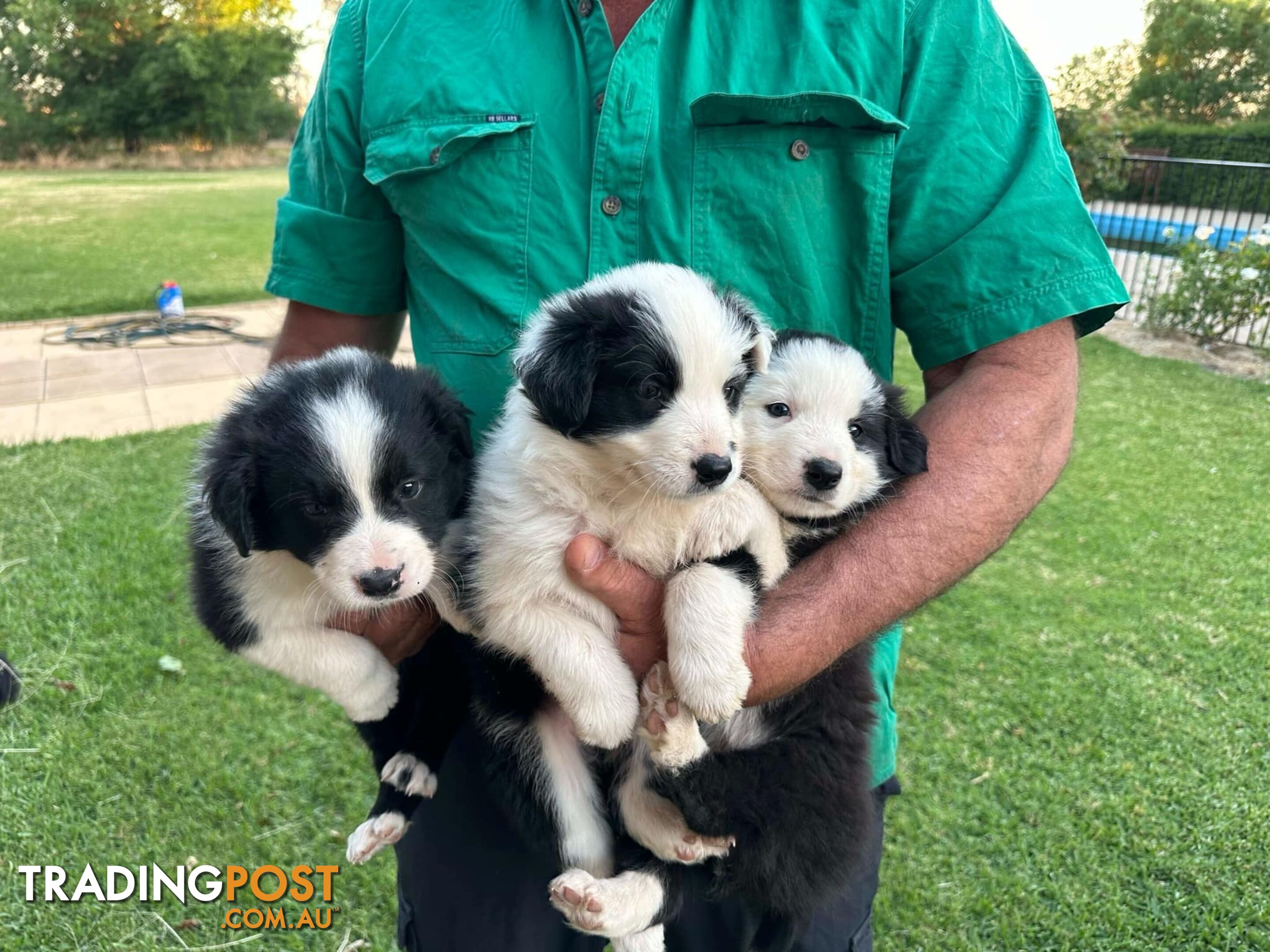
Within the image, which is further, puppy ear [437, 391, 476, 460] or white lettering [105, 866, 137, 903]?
white lettering [105, 866, 137, 903]

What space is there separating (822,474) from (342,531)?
103cm

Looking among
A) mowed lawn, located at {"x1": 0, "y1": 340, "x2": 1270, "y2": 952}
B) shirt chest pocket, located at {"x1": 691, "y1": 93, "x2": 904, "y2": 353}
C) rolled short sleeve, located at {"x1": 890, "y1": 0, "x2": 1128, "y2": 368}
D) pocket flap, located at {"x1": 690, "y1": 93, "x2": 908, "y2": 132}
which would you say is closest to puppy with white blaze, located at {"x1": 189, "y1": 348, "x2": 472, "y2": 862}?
shirt chest pocket, located at {"x1": 691, "y1": 93, "x2": 904, "y2": 353}

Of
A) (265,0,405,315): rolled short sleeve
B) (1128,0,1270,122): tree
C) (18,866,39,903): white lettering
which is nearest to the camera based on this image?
(265,0,405,315): rolled short sleeve

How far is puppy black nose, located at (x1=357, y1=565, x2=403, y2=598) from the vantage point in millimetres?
1796

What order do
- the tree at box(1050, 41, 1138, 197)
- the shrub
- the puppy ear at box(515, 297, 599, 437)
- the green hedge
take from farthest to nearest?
1. the green hedge
2. the tree at box(1050, 41, 1138, 197)
3. the shrub
4. the puppy ear at box(515, 297, 599, 437)

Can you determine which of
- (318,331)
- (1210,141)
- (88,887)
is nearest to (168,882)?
(88,887)

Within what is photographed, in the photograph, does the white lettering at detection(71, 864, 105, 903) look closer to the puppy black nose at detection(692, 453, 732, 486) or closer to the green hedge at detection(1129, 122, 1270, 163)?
the puppy black nose at detection(692, 453, 732, 486)

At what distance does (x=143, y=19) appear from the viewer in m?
40.2

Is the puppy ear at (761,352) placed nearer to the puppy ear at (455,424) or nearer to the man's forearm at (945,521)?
the man's forearm at (945,521)

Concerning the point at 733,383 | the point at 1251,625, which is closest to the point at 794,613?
the point at 733,383

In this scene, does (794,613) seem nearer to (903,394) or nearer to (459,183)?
(903,394)

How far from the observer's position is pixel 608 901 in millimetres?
1900

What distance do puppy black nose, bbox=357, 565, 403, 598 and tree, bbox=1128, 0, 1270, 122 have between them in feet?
135

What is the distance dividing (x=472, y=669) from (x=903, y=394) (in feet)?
4.12
